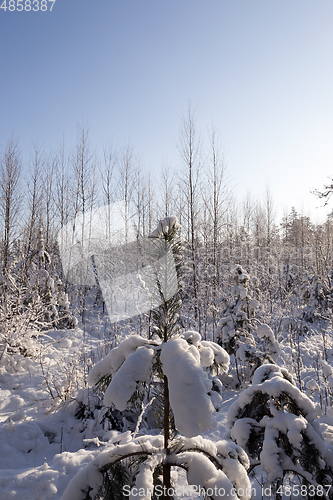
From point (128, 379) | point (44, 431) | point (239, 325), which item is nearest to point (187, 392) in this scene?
point (128, 379)

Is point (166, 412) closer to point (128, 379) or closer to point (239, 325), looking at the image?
point (128, 379)

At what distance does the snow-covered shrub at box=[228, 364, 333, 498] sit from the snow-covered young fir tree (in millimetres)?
353

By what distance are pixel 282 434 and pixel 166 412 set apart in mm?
839

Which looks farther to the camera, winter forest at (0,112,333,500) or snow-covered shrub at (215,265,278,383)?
snow-covered shrub at (215,265,278,383)

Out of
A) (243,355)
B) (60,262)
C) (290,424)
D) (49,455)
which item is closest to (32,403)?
(49,455)

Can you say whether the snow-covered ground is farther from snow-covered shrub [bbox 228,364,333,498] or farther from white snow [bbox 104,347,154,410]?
white snow [bbox 104,347,154,410]

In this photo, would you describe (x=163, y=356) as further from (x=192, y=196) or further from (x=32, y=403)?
(x=192, y=196)

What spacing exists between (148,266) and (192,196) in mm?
8825

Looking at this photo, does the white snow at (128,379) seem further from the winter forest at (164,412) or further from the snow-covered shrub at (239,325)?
the snow-covered shrub at (239,325)

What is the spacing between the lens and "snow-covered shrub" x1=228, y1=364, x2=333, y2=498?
138cm

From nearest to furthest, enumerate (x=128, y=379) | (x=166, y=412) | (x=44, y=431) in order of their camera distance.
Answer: (x=128, y=379) < (x=166, y=412) < (x=44, y=431)

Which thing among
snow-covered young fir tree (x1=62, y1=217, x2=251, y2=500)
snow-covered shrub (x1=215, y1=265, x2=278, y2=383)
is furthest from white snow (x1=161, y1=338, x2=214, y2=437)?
snow-covered shrub (x1=215, y1=265, x2=278, y2=383)

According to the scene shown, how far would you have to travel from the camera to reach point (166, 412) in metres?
1.08

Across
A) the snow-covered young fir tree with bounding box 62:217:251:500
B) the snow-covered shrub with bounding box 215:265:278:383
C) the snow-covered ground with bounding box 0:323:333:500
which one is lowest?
the snow-covered ground with bounding box 0:323:333:500
